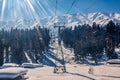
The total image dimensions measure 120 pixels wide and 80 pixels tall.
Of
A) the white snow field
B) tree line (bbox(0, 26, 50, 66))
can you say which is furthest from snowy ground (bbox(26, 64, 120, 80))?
tree line (bbox(0, 26, 50, 66))

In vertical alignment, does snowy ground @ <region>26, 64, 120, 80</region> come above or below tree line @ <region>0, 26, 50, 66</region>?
below

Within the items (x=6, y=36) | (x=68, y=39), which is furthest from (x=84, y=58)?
(x=6, y=36)

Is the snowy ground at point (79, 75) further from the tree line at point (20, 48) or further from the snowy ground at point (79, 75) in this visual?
the tree line at point (20, 48)

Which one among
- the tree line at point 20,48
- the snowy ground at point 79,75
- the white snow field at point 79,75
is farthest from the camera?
the tree line at point 20,48

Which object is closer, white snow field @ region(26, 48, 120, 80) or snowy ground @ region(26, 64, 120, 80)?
snowy ground @ region(26, 64, 120, 80)

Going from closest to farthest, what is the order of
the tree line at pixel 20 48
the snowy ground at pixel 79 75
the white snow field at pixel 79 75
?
the snowy ground at pixel 79 75
the white snow field at pixel 79 75
the tree line at pixel 20 48

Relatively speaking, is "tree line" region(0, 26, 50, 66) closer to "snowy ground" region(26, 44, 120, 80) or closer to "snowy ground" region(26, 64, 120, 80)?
"snowy ground" region(26, 44, 120, 80)

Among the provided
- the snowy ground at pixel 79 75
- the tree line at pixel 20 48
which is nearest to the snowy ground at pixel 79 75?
the snowy ground at pixel 79 75

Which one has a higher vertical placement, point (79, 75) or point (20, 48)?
point (20, 48)

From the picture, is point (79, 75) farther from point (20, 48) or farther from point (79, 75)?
point (20, 48)

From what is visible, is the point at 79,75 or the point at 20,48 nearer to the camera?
the point at 79,75

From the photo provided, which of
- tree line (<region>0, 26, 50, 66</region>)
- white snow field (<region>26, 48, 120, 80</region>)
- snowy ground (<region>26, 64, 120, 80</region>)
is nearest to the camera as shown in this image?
snowy ground (<region>26, 64, 120, 80</region>)

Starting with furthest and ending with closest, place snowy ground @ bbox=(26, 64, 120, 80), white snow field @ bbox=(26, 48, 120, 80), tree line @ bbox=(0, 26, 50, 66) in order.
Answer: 1. tree line @ bbox=(0, 26, 50, 66)
2. white snow field @ bbox=(26, 48, 120, 80)
3. snowy ground @ bbox=(26, 64, 120, 80)

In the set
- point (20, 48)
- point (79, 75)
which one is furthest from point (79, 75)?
point (20, 48)
